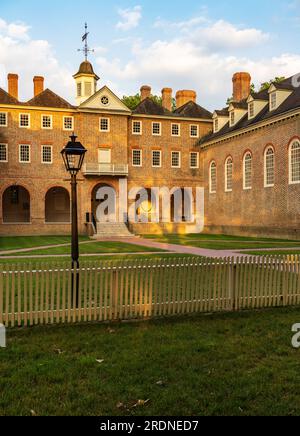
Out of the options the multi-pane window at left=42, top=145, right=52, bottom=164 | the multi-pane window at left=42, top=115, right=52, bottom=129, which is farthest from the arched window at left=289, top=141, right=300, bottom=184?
the multi-pane window at left=42, top=115, right=52, bottom=129

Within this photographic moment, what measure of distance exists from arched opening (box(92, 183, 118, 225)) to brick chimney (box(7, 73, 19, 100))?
11.4 metres

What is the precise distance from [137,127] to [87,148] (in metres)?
5.39

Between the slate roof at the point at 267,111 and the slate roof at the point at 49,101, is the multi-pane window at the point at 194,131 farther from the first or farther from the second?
the slate roof at the point at 49,101

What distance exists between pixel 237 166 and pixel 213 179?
511cm

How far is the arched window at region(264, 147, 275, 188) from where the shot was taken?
28891mm

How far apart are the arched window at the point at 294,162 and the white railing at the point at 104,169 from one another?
47.2ft

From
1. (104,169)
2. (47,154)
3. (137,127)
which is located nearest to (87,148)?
(104,169)

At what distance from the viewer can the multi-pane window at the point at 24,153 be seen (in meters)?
34.8

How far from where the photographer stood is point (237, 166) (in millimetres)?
33219

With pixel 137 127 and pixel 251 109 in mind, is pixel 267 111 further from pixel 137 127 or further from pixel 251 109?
pixel 137 127

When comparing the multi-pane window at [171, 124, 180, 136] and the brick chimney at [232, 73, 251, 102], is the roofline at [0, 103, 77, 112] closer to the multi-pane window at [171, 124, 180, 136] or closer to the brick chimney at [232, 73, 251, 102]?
the multi-pane window at [171, 124, 180, 136]

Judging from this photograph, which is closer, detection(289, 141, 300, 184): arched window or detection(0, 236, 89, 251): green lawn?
detection(0, 236, 89, 251): green lawn
